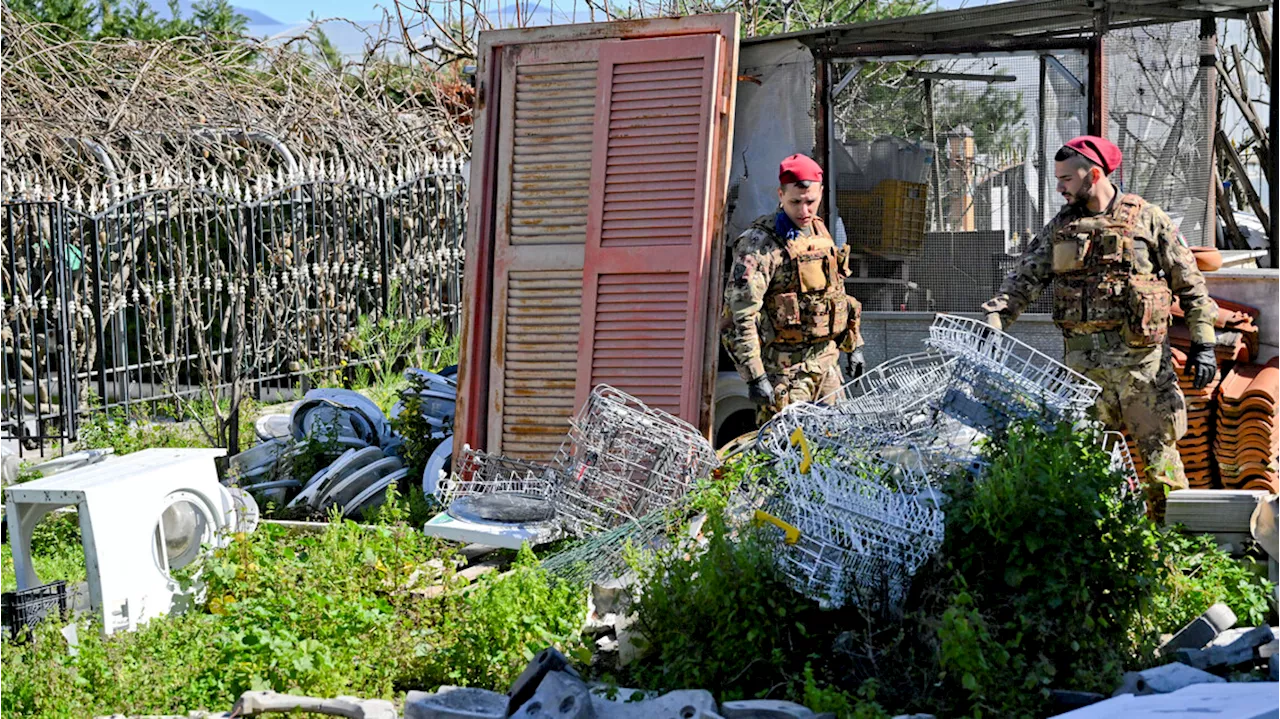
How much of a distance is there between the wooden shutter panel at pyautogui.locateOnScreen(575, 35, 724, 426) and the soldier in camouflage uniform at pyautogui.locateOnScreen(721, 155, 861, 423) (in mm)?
575

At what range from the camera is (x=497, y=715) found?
4367 millimetres

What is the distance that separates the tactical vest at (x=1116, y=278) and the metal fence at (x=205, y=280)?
18.5 ft

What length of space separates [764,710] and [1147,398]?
3160 mm

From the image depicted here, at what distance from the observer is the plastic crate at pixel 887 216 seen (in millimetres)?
7809

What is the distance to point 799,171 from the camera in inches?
263

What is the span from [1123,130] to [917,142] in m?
1.17

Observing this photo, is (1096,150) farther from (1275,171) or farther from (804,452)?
→ (804,452)

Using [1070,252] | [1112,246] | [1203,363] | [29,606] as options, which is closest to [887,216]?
[1070,252]

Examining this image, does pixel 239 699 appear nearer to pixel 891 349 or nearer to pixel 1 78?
pixel 891 349

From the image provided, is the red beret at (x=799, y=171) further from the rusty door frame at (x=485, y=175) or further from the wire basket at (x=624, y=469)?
the wire basket at (x=624, y=469)

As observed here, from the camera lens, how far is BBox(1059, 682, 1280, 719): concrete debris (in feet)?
10.3

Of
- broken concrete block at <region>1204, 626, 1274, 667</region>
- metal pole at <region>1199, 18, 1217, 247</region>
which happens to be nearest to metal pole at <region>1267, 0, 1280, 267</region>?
metal pole at <region>1199, 18, 1217, 247</region>

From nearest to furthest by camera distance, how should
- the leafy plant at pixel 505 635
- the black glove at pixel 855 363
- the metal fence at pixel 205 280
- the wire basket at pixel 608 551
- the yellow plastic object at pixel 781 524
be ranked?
the yellow plastic object at pixel 781 524 < the leafy plant at pixel 505 635 < the wire basket at pixel 608 551 < the black glove at pixel 855 363 < the metal fence at pixel 205 280

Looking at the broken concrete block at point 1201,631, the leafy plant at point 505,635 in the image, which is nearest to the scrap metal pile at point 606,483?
the leafy plant at point 505,635
